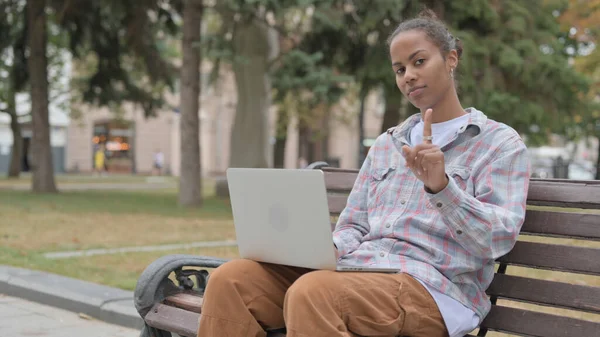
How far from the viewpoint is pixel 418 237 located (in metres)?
2.95

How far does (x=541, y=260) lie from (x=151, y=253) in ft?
19.7

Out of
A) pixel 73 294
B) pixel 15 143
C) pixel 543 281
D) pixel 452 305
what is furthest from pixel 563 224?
pixel 15 143

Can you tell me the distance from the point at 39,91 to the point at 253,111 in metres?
5.17

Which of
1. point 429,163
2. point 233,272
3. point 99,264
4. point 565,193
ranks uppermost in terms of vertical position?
point 429,163

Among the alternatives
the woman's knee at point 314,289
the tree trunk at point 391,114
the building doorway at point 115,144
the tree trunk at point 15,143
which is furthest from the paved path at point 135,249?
the building doorway at point 115,144

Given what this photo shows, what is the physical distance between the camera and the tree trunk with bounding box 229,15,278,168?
19219 millimetres

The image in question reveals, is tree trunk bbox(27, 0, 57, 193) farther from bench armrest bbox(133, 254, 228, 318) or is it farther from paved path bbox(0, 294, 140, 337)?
bench armrest bbox(133, 254, 228, 318)

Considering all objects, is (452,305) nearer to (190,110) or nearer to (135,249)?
(135,249)

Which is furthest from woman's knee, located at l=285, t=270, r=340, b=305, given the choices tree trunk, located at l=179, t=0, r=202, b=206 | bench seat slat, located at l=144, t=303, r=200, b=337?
tree trunk, located at l=179, t=0, r=202, b=206

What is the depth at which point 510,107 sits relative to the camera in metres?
15.6

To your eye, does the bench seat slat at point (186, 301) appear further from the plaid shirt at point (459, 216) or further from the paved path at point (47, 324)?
the paved path at point (47, 324)

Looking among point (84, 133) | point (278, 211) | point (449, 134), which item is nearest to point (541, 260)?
point (449, 134)

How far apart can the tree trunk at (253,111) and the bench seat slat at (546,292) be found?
16088 mm

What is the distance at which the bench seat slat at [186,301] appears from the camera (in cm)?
340
